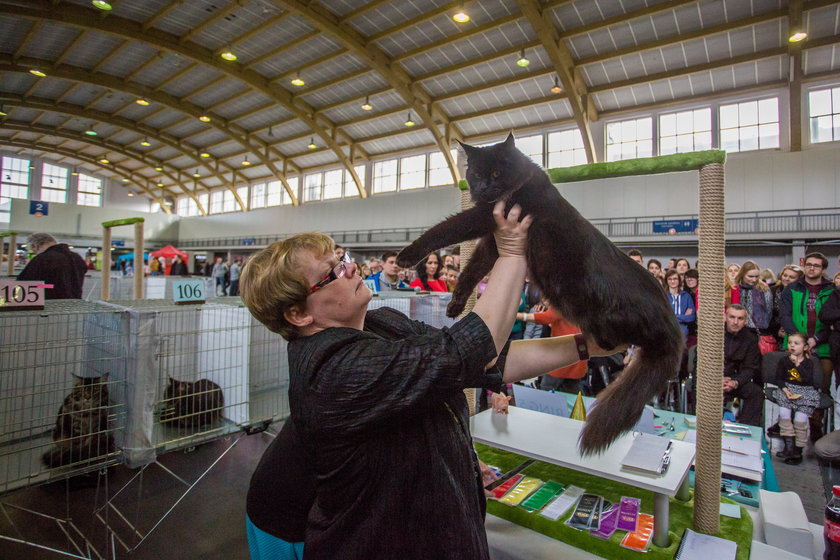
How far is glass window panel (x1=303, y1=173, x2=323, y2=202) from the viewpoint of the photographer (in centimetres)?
2072

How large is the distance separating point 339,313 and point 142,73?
1840cm

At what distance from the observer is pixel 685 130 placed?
39.8ft

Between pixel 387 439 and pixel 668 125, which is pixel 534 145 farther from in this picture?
pixel 387 439

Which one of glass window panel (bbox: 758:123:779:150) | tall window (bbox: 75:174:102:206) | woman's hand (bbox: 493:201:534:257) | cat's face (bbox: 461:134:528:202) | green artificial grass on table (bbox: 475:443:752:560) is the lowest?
green artificial grass on table (bbox: 475:443:752:560)

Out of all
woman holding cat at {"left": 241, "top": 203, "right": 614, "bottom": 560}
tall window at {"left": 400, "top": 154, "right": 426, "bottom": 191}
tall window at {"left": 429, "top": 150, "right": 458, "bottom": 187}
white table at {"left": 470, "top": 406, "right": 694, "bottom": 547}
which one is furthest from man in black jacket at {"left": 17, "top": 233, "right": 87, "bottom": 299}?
tall window at {"left": 400, "top": 154, "right": 426, "bottom": 191}

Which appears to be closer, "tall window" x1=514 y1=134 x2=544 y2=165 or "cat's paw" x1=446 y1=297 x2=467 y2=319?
"cat's paw" x1=446 y1=297 x2=467 y2=319

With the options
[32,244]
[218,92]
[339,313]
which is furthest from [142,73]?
[339,313]

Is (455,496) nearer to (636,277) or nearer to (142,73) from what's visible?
(636,277)

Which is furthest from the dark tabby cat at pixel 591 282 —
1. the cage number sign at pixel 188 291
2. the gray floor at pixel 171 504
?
the gray floor at pixel 171 504

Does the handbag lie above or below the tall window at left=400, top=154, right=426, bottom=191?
below

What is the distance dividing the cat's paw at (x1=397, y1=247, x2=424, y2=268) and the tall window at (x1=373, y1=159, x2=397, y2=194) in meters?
17.6

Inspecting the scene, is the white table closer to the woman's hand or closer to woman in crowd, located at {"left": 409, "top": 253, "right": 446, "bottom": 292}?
the woman's hand

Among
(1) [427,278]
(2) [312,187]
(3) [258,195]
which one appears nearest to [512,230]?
(1) [427,278]

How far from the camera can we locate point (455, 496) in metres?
0.80
